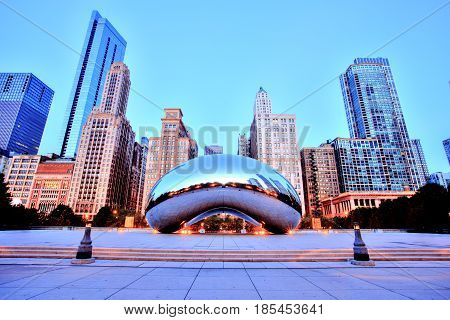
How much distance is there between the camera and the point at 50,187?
128m

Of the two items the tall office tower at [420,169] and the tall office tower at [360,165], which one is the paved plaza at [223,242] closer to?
the tall office tower at [360,165]

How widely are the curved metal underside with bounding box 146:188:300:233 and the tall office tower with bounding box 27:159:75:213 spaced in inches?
5167

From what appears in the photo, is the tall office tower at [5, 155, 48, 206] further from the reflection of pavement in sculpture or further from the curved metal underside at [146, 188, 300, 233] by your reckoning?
the reflection of pavement in sculpture

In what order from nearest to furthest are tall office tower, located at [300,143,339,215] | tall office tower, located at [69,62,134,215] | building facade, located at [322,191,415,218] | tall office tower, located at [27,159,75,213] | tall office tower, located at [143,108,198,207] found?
building facade, located at [322,191,415,218], tall office tower, located at [69,62,134,215], tall office tower, located at [27,159,75,213], tall office tower, located at [143,108,198,207], tall office tower, located at [300,143,339,215]

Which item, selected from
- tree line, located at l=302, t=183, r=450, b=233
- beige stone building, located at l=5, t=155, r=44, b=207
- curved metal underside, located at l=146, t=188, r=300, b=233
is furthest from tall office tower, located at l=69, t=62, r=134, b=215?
tree line, located at l=302, t=183, r=450, b=233

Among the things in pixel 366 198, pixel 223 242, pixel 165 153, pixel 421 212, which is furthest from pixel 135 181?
pixel 223 242

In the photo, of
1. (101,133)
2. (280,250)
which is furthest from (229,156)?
(101,133)

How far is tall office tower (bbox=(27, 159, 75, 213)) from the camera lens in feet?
411

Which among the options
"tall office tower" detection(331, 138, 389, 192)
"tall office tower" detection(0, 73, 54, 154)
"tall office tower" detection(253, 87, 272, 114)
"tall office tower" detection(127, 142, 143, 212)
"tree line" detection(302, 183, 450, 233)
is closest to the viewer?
"tree line" detection(302, 183, 450, 233)

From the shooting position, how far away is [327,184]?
5605 inches

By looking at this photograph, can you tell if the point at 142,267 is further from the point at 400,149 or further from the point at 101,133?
the point at 400,149

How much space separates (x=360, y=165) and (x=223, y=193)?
151 metres

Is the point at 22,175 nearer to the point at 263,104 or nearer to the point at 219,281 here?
the point at 263,104
